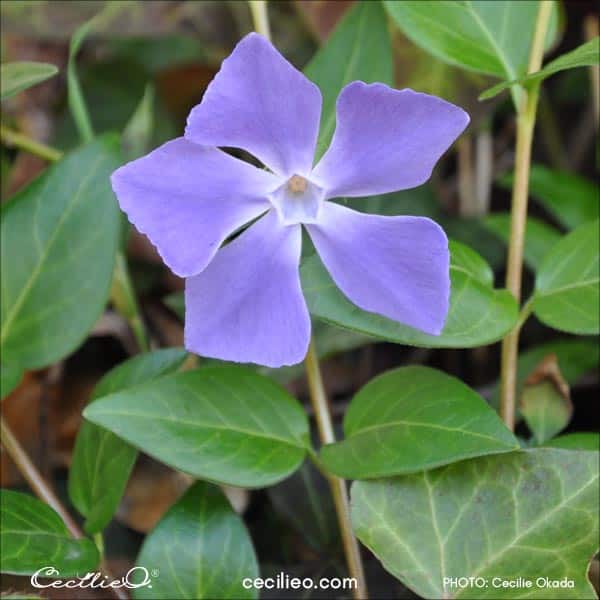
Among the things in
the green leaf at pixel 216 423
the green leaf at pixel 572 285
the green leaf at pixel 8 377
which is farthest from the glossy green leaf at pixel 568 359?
the green leaf at pixel 8 377

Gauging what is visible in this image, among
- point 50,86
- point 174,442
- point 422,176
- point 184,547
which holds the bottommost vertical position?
point 184,547

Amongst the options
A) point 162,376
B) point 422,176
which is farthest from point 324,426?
point 422,176

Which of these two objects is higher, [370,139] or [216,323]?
[370,139]

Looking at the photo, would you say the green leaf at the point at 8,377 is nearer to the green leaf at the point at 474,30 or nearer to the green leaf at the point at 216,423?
the green leaf at the point at 216,423

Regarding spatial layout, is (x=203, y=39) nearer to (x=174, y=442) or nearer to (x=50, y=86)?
(x=50, y=86)

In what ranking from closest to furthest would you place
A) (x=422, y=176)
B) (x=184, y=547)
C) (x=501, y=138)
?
(x=422, y=176), (x=184, y=547), (x=501, y=138)

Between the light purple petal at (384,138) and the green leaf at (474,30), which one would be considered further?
the green leaf at (474,30)

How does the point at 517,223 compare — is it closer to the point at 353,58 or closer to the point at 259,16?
the point at 353,58

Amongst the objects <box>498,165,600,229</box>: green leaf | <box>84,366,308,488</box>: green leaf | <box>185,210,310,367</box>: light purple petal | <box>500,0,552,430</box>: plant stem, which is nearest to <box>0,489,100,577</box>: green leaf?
<box>84,366,308,488</box>: green leaf
